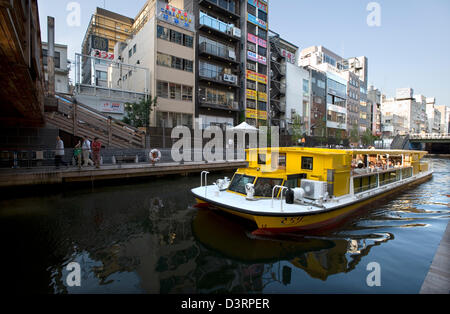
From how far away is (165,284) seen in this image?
16.3ft

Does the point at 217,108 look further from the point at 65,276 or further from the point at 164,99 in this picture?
the point at 65,276

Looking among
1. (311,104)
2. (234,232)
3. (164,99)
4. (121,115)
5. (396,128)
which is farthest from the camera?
(396,128)

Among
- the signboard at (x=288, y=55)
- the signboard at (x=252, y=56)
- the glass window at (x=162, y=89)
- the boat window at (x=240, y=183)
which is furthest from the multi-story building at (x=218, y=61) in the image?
the boat window at (x=240, y=183)

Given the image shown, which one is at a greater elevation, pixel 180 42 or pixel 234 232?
pixel 180 42

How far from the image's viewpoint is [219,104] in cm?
3319

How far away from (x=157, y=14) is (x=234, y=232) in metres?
28.3

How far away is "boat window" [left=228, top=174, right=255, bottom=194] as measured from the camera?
29.4 feet

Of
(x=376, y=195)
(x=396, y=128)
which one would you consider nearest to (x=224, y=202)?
(x=376, y=195)

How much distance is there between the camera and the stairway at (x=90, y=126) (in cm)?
1798

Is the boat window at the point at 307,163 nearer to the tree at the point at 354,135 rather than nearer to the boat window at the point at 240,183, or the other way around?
the boat window at the point at 240,183

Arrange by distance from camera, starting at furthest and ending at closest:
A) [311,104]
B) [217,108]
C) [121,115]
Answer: [311,104] → [217,108] → [121,115]

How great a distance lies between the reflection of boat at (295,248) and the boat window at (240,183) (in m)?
1.44

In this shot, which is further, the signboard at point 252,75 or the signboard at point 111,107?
the signboard at point 252,75

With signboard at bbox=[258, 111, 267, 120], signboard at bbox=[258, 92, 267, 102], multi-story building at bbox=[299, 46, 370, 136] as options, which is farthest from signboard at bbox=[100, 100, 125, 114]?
multi-story building at bbox=[299, 46, 370, 136]
